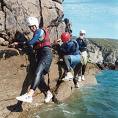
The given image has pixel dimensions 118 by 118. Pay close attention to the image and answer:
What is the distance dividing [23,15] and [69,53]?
240 inches

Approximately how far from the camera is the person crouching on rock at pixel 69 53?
17.8m

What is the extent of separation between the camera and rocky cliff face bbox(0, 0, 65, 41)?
2246 cm

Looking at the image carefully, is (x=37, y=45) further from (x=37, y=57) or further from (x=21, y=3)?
(x=21, y=3)

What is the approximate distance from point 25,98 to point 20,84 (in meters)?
2.45

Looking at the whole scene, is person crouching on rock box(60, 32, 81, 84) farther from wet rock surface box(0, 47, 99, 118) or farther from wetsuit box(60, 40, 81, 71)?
wet rock surface box(0, 47, 99, 118)

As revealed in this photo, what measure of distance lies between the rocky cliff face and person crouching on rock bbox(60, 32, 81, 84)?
5.06 meters

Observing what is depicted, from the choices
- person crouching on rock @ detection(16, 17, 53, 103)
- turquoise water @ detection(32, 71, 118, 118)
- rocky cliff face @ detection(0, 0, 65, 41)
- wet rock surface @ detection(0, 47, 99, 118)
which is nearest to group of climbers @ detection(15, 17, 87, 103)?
person crouching on rock @ detection(16, 17, 53, 103)

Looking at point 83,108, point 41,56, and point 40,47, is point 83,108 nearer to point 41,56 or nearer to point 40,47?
point 41,56

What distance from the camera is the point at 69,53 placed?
18.5 metres

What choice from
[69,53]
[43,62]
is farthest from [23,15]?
[43,62]

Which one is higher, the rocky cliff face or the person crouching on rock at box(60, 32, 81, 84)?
the rocky cliff face

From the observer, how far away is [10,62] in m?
16.4

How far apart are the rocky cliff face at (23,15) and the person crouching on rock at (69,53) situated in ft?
16.6

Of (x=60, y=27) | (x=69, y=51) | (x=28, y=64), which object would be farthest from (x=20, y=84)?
(x=60, y=27)
